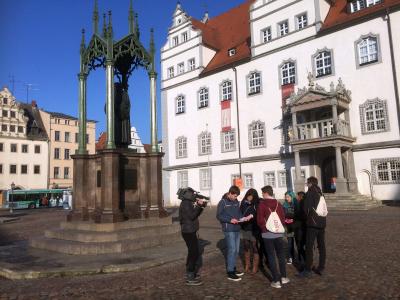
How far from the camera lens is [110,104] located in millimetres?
11688

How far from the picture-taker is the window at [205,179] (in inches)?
1371

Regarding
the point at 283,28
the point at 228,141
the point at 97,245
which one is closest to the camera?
the point at 97,245

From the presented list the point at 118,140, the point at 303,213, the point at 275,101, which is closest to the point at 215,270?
the point at 303,213

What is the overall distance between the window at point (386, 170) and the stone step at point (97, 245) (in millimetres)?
18626

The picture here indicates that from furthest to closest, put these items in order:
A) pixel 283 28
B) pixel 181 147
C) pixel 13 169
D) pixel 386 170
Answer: pixel 13 169 < pixel 181 147 < pixel 283 28 < pixel 386 170

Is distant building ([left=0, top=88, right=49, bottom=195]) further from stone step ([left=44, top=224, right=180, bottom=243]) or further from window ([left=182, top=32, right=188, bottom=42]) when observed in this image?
stone step ([left=44, top=224, right=180, bottom=243])

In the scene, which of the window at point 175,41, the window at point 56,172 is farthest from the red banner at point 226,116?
the window at point 56,172

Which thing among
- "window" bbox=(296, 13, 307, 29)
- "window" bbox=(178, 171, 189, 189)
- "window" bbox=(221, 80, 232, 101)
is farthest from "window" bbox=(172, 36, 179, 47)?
"window" bbox=(296, 13, 307, 29)

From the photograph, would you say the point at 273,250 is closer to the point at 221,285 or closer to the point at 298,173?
the point at 221,285

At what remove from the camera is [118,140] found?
1245 centimetres

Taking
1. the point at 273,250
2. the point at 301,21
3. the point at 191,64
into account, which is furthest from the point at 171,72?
the point at 273,250

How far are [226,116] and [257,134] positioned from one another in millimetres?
3586

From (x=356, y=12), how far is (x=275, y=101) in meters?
Result: 8.15

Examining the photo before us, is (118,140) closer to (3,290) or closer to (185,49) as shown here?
(3,290)
